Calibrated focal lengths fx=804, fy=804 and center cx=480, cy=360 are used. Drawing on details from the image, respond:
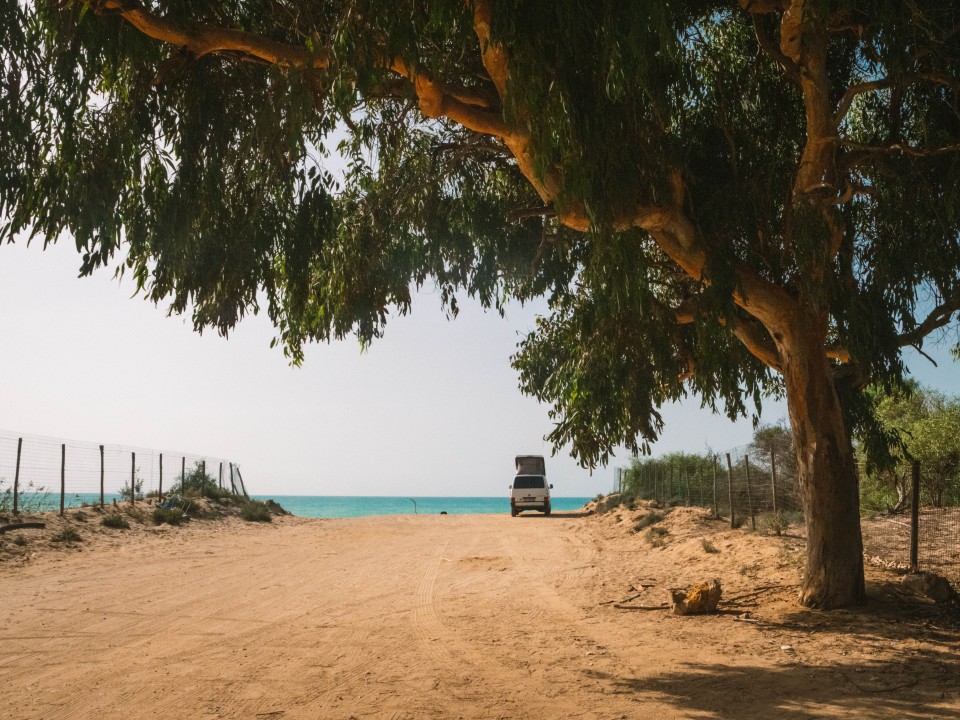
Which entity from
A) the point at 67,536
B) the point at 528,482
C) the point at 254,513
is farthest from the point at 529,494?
the point at 67,536

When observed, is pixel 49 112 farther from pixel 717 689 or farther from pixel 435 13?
pixel 717 689

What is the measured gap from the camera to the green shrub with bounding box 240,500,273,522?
89.8 feet

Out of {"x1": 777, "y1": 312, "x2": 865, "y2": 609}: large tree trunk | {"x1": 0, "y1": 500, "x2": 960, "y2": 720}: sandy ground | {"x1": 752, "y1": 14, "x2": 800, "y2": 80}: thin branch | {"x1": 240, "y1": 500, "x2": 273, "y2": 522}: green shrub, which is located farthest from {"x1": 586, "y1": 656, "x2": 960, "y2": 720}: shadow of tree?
{"x1": 240, "y1": 500, "x2": 273, "y2": 522}: green shrub

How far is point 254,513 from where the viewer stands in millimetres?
27859

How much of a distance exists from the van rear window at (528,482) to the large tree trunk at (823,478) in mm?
27977

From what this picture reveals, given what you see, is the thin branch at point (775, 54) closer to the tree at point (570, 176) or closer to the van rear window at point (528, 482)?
the tree at point (570, 176)

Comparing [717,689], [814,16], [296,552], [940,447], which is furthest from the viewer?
[940,447]

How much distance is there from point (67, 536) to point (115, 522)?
272 centimetres

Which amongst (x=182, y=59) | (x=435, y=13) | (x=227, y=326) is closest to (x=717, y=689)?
(x=435, y=13)

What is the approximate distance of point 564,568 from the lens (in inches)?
606

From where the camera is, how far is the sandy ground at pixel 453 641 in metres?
6.32

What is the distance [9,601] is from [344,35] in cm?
884

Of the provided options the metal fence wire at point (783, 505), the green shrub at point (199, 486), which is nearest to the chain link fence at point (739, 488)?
the metal fence wire at point (783, 505)

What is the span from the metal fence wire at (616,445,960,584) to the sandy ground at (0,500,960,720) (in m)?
1.36
